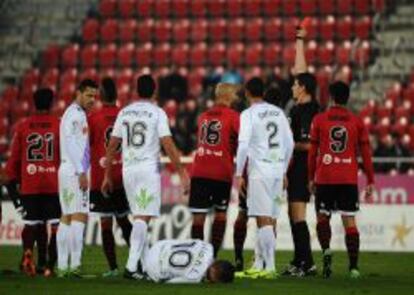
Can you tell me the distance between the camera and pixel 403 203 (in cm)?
2703

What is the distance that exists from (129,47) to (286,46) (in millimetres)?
4217

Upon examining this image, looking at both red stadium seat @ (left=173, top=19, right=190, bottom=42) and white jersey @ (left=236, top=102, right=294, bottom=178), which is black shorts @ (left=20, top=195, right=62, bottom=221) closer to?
white jersey @ (left=236, top=102, right=294, bottom=178)

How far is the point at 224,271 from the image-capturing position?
16234mm

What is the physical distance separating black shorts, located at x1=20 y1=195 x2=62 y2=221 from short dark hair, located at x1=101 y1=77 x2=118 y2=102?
4.91 ft

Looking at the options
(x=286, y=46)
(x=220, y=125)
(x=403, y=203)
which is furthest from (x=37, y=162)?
(x=286, y=46)

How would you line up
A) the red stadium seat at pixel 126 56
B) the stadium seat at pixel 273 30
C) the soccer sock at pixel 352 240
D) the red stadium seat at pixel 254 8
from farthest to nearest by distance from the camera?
the red stadium seat at pixel 254 8
the red stadium seat at pixel 126 56
the stadium seat at pixel 273 30
the soccer sock at pixel 352 240

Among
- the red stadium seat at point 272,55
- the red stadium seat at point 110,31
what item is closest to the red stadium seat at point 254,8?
the red stadium seat at point 272,55

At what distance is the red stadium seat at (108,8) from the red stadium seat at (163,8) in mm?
1346

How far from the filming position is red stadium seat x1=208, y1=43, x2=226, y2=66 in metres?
35.3

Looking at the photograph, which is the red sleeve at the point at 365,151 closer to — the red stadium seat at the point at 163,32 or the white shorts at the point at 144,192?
the white shorts at the point at 144,192

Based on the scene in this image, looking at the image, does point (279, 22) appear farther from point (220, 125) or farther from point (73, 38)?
point (220, 125)

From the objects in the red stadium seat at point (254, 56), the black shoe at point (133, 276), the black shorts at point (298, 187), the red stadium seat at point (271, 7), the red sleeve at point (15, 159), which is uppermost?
the red stadium seat at point (271, 7)

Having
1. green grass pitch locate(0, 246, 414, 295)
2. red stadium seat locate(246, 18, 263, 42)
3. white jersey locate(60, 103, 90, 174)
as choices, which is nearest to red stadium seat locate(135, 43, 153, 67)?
red stadium seat locate(246, 18, 263, 42)

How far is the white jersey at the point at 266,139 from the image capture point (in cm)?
1744
